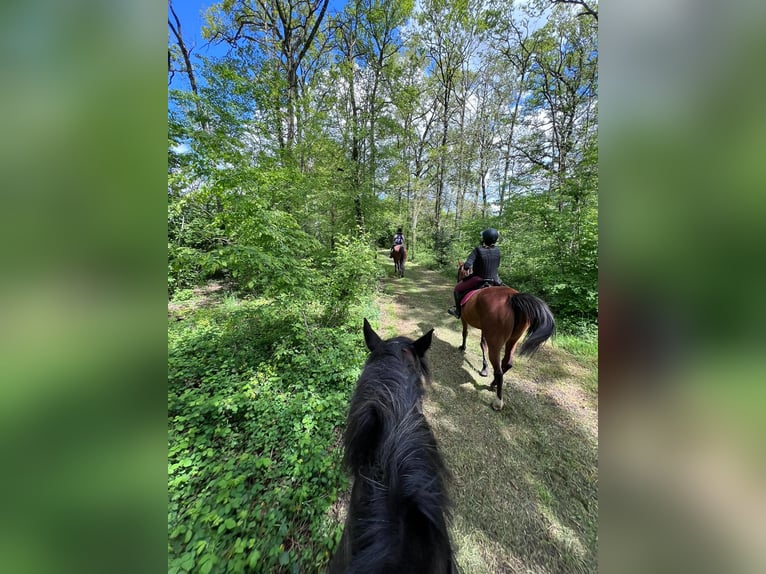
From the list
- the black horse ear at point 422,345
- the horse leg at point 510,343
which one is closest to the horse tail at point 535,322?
the horse leg at point 510,343

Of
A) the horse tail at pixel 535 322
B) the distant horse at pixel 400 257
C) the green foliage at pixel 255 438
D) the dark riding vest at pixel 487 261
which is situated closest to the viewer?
the green foliage at pixel 255 438

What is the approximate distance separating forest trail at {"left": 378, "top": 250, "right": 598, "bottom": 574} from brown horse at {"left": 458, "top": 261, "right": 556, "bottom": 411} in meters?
0.39

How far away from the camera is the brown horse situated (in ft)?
9.68

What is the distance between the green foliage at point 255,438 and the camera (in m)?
1.68

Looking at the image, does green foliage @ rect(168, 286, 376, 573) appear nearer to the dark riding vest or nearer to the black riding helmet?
the dark riding vest

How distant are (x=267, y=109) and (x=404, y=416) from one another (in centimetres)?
721

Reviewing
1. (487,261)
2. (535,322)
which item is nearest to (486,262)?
(487,261)

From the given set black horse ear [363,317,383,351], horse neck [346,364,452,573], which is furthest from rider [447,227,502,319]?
horse neck [346,364,452,573]

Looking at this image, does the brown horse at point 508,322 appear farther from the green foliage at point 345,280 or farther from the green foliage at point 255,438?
the green foliage at point 345,280

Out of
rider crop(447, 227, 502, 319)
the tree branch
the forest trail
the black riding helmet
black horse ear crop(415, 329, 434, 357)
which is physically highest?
the tree branch

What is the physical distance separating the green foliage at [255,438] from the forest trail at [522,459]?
1.14 meters

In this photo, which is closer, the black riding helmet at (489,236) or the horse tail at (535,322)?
the horse tail at (535,322)
